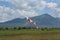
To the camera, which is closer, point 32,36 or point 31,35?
point 32,36

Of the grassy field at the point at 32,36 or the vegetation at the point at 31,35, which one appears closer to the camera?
the grassy field at the point at 32,36

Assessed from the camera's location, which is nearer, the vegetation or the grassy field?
the grassy field
